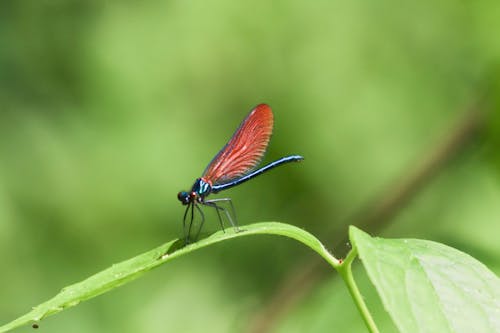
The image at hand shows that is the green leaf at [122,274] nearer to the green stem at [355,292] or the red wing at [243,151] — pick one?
the green stem at [355,292]

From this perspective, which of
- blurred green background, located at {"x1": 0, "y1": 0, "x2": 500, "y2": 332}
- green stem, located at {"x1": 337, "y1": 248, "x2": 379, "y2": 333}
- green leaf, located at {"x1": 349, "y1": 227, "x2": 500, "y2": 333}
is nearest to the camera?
green leaf, located at {"x1": 349, "y1": 227, "x2": 500, "y2": 333}

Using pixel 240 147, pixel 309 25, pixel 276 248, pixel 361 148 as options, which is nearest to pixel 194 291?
pixel 276 248

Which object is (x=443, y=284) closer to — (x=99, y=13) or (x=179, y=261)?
(x=179, y=261)

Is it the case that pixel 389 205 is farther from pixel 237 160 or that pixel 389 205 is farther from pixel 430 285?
pixel 430 285

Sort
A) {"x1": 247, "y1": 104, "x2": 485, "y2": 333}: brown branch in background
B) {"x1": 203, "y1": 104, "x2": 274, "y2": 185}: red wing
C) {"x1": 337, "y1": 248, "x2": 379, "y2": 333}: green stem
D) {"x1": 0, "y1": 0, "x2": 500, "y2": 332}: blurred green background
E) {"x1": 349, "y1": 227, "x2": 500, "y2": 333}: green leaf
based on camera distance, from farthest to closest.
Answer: {"x1": 0, "y1": 0, "x2": 500, "y2": 332}: blurred green background
{"x1": 247, "y1": 104, "x2": 485, "y2": 333}: brown branch in background
{"x1": 203, "y1": 104, "x2": 274, "y2": 185}: red wing
{"x1": 337, "y1": 248, "x2": 379, "y2": 333}: green stem
{"x1": 349, "y1": 227, "x2": 500, "y2": 333}: green leaf

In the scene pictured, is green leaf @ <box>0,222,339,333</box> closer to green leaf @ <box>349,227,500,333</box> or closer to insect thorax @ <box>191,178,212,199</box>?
green leaf @ <box>349,227,500,333</box>

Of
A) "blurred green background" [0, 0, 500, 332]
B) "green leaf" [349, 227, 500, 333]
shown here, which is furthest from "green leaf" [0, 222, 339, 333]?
"blurred green background" [0, 0, 500, 332]

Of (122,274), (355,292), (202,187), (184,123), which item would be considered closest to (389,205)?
(202,187)
